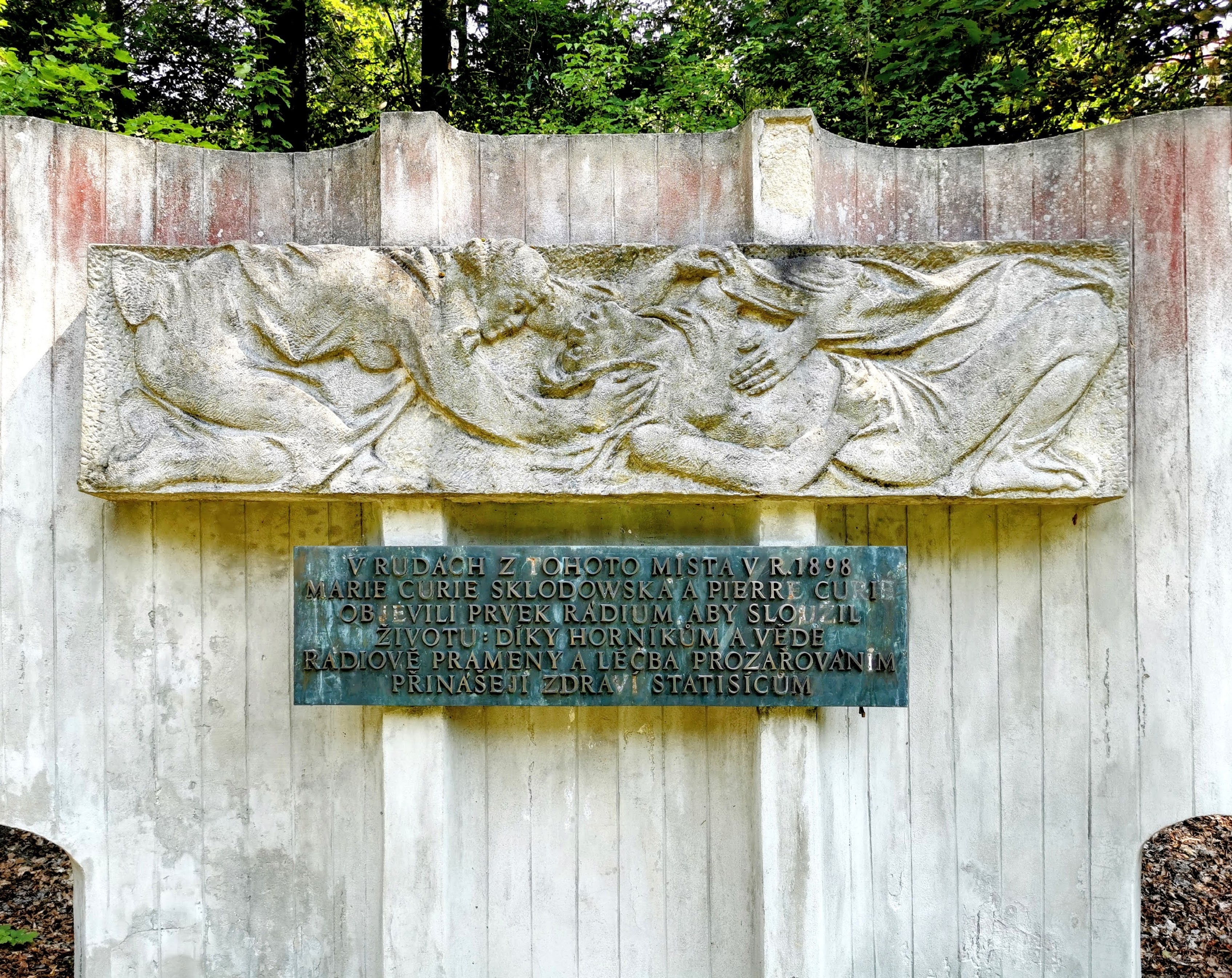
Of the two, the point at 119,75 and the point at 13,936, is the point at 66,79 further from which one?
the point at 13,936

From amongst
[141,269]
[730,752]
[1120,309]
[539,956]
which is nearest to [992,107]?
[1120,309]

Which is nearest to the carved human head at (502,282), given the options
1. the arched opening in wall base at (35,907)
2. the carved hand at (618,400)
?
the carved hand at (618,400)

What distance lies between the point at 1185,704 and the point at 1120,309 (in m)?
1.75

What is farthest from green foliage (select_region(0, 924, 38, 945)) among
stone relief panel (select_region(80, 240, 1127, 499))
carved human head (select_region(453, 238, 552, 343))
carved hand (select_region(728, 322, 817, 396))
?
carved hand (select_region(728, 322, 817, 396))

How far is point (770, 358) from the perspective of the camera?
149 inches

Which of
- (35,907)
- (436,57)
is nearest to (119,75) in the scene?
(436,57)

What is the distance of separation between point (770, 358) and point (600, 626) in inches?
52.3

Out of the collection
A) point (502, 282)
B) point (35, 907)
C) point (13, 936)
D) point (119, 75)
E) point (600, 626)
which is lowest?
point (35, 907)

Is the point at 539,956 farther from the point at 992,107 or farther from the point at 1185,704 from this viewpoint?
the point at 992,107

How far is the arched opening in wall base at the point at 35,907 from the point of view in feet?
16.6

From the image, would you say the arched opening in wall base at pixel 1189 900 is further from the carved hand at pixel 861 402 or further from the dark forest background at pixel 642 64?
the dark forest background at pixel 642 64

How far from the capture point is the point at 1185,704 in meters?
3.96

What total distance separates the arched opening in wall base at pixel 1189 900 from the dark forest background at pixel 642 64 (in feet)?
16.0

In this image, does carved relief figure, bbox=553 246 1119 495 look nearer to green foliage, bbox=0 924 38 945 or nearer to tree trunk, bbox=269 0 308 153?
green foliage, bbox=0 924 38 945
